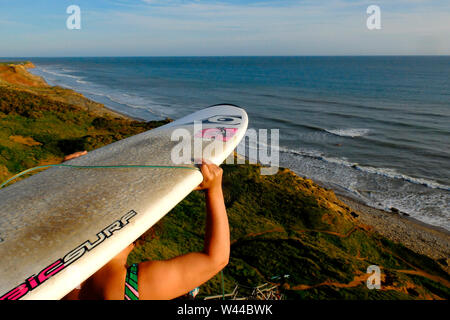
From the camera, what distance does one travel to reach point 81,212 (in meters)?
2.23

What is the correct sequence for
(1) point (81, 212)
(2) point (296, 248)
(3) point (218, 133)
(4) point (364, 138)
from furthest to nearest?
1. (4) point (364, 138)
2. (2) point (296, 248)
3. (3) point (218, 133)
4. (1) point (81, 212)

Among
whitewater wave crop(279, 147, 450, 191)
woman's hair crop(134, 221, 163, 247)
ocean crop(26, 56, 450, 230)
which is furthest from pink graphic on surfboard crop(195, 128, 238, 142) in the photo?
whitewater wave crop(279, 147, 450, 191)

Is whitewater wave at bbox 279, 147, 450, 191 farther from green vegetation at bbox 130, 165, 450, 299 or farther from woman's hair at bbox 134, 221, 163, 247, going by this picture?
woman's hair at bbox 134, 221, 163, 247

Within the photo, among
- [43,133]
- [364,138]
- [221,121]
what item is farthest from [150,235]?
[364,138]

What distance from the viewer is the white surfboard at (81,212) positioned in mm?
1673

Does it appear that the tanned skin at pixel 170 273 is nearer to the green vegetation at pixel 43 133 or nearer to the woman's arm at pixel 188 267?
the woman's arm at pixel 188 267

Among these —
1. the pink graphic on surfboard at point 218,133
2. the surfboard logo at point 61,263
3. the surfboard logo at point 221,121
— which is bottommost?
the surfboard logo at point 61,263

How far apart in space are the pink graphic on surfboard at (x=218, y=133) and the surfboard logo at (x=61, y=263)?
1908 mm

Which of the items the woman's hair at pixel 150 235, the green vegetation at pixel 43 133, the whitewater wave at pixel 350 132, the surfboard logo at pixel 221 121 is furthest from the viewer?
the whitewater wave at pixel 350 132

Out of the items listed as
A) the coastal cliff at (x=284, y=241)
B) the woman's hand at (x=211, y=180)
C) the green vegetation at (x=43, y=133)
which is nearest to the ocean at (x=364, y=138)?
the coastal cliff at (x=284, y=241)

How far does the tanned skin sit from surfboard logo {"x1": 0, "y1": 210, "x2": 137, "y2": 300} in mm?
301

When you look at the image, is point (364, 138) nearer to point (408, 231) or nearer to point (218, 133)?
point (408, 231)

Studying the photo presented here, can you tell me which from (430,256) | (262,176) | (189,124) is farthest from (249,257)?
(430,256)

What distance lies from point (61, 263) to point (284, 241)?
260 inches
